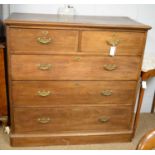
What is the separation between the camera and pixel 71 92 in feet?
6.35

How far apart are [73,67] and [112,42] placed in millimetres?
353

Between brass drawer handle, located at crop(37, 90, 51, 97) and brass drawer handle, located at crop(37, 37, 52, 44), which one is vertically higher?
brass drawer handle, located at crop(37, 37, 52, 44)

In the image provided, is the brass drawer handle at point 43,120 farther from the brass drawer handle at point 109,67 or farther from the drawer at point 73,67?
the brass drawer handle at point 109,67

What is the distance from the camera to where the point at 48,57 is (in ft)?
5.90

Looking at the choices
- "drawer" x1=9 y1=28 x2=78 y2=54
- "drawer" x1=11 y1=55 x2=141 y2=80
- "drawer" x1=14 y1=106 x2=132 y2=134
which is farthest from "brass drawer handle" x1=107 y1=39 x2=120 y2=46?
"drawer" x1=14 y1=106 x2=132 y2=134

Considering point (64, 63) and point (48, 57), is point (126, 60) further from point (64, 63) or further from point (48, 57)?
point (48, 57)

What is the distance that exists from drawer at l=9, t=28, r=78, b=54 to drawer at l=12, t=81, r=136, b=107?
0.26m

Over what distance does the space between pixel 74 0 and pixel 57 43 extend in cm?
63

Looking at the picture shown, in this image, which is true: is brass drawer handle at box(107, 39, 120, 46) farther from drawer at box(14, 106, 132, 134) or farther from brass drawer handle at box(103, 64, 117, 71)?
drawer at box(14, 106, 132, 134)

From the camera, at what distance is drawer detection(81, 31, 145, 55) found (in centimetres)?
179

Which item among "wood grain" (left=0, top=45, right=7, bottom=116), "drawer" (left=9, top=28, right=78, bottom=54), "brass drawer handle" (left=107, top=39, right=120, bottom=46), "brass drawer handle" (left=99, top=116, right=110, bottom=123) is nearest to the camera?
"drawer" (left=9, top=28, right=78, bottom=54)

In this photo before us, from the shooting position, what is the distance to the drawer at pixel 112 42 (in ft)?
5.87

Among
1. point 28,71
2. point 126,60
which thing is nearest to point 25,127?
point 28,71

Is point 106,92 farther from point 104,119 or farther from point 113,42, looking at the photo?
point 113,42
